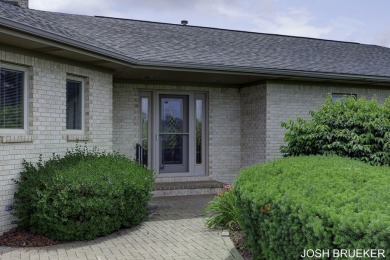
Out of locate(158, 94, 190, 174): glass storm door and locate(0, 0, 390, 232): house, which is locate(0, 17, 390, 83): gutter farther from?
locate(158, 94, 190, 174): glass storm door

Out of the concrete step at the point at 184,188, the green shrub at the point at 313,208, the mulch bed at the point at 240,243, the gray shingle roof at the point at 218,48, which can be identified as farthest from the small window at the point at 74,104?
the green shrub at the point at 313,208

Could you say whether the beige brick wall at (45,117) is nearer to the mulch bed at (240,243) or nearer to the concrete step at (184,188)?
the concrete step at (184,188)

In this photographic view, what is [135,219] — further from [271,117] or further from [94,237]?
[271,117]

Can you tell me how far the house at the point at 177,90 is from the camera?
7.91 meters

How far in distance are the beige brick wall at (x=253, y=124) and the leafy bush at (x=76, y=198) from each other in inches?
190

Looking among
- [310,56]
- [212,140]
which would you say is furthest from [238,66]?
[310,56]

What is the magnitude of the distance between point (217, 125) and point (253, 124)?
3.39 feet

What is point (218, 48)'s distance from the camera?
1181cm

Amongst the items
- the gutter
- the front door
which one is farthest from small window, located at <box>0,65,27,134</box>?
the front door

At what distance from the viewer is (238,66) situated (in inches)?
393

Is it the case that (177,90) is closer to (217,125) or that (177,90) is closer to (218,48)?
(217,125)

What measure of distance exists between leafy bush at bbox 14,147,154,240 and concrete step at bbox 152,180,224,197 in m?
3.23

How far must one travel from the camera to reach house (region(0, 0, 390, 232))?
7.91 meters

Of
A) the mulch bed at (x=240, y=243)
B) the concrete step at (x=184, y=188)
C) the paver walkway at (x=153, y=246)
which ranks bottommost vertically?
the paver walkway at (x=153, y=246)
